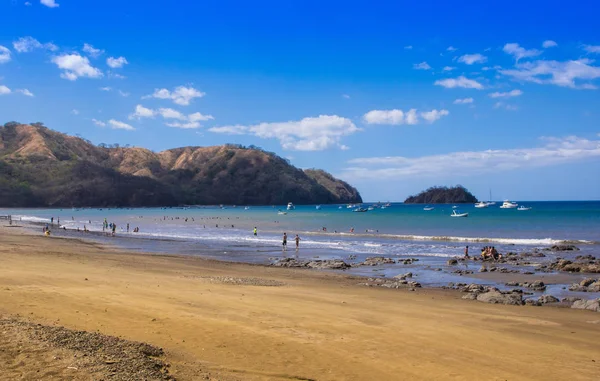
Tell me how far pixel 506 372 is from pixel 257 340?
4.87m

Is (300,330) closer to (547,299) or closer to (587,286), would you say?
(547,299)

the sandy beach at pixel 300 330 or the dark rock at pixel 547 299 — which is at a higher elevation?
the sandy beach at pixel 300 330

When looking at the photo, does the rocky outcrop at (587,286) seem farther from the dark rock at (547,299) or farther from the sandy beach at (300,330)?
the sandy beach at (300,330)

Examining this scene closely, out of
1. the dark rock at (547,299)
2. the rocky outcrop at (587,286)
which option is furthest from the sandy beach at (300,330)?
the rocky outcrop at (587,286)

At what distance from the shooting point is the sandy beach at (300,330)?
843 cm

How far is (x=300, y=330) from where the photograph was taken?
11.2 m

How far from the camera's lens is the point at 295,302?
1499 cm

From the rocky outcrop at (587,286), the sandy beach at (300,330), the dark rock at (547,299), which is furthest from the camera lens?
the rocky outcrop at (587,286)

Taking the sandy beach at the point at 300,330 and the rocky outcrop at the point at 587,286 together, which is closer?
the sandy beach at the point at 300,330

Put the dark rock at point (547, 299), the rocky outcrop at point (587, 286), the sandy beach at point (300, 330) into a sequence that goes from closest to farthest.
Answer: the sandy beach at point (300, 330), the dark rock at point (547, 299), the rocky outcrop at point (587, 286)

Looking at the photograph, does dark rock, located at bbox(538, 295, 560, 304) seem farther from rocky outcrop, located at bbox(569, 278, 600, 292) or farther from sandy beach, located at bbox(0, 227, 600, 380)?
rocky outcrop, located at bbox(569, 278, 600, 292)

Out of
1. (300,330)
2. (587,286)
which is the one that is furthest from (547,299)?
(300,330)

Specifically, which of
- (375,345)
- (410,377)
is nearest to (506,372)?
(410,377)

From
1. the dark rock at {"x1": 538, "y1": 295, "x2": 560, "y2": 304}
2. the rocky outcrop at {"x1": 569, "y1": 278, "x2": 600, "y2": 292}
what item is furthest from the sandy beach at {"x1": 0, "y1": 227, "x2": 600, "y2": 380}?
the rocky outcrop at {"x1": 569, "y1": 278, "x2": 600, "y2": 292}
